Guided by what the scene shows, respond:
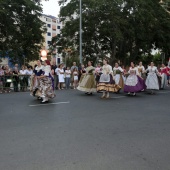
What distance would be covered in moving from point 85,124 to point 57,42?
96.3 ft

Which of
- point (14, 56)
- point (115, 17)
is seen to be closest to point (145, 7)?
point (115, 17)

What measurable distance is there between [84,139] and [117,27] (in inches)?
1061

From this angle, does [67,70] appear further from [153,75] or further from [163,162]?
[163,162]

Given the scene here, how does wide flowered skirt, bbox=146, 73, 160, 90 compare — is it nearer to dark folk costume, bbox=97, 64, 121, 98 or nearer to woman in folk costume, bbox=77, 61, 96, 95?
dark folk costume, bbox=97, 64, 121, 98

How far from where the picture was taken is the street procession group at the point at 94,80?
1227cm

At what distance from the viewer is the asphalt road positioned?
471 cm

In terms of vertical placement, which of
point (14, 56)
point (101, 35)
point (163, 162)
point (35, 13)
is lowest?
point (163, 162)

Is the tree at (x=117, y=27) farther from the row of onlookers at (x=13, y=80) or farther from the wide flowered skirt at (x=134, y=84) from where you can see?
the wide flowered skirt at (x=134, y=84)

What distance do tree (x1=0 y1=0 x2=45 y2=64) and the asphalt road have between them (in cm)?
2161

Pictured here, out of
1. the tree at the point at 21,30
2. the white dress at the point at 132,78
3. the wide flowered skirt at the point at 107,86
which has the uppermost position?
the tree at the point at 21,30

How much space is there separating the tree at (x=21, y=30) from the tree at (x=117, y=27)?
3424 millimetres

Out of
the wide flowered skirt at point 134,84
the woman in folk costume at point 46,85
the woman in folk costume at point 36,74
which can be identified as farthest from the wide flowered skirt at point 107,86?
the woman in folk costume at point 36,74

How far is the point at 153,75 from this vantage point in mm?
16406

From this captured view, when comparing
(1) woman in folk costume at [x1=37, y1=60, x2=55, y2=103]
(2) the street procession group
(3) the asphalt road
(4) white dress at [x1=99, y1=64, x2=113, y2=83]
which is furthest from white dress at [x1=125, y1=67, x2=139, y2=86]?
(3) the asphalt road
